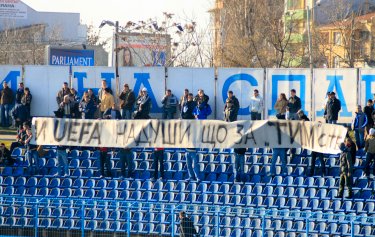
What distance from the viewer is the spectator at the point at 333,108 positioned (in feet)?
96.0

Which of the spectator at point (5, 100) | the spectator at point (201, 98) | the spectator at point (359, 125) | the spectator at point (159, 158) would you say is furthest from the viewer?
the spectator at point (5, 100)

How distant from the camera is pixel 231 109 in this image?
98.7ft

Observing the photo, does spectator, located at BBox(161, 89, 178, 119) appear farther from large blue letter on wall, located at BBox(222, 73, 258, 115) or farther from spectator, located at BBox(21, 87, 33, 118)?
spectator, located at BBox(21, 87, 33, 118)

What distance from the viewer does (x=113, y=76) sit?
33.8m

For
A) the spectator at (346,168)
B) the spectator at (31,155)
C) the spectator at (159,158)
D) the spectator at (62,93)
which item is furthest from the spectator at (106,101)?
the spectator at (346,168)

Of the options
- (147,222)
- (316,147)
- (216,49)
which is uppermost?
(216,49)

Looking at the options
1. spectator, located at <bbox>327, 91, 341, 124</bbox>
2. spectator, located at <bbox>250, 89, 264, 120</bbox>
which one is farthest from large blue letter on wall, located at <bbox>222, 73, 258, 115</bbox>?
spectator, located at <bbox>327, 91, 341, 124</bbox>

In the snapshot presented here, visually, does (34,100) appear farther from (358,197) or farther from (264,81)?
(358,197)

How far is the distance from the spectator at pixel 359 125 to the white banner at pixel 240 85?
172 inches

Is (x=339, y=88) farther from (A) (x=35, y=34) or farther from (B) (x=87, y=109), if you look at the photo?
(A) (x=35, y=34)

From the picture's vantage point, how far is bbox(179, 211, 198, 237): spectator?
78.7 ft

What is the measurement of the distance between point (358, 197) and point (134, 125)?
694cm

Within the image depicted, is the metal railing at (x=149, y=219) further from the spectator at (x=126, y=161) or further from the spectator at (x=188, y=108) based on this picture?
the spectator at (x=188, y=108)

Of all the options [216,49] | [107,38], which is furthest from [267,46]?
[107,38]
